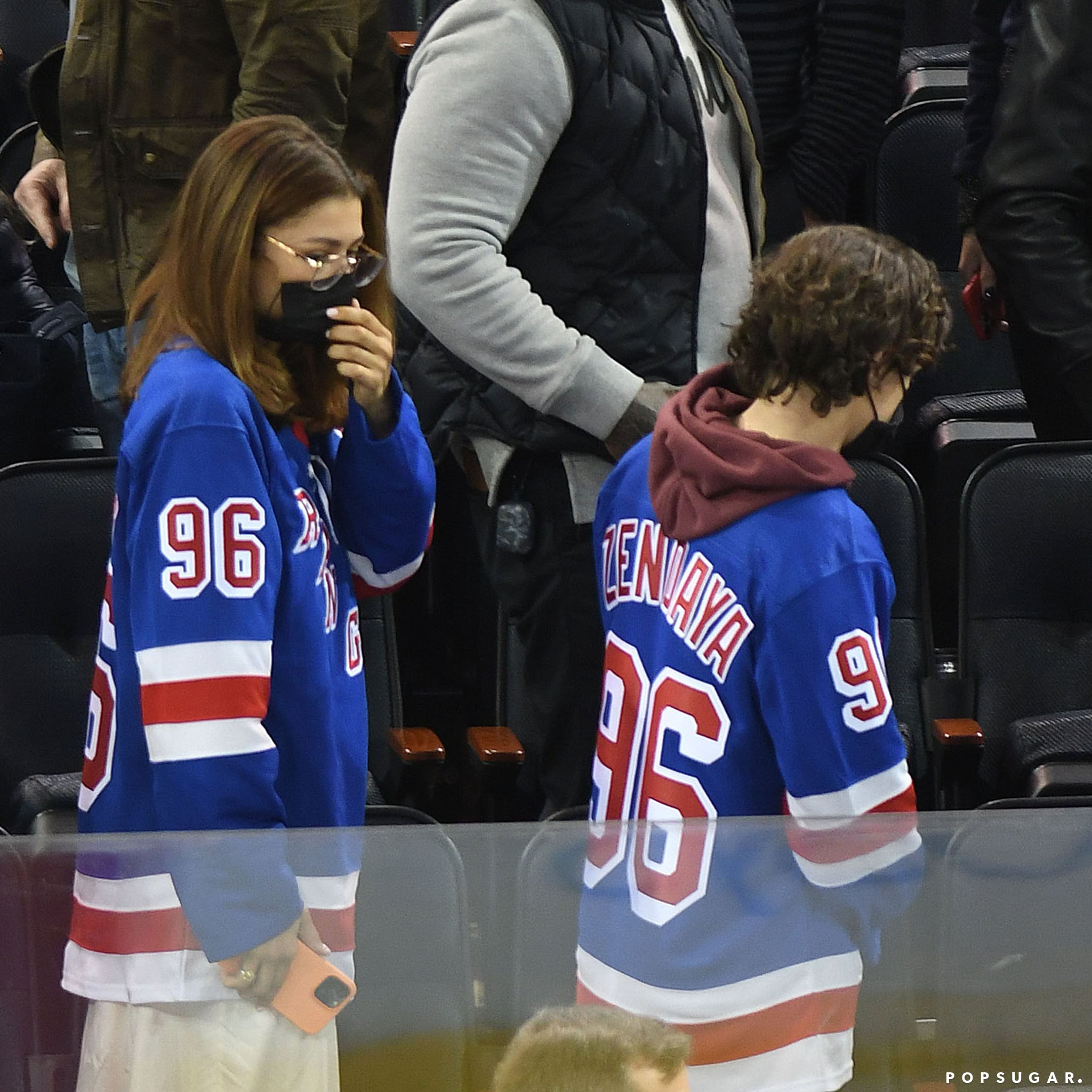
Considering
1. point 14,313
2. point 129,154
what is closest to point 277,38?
point 129,154

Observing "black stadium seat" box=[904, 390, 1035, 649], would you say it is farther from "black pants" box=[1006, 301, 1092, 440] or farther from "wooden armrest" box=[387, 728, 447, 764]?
"wooden armrest" box=[387, 728, 447, 764]

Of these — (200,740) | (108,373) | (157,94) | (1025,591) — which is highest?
(157,94)

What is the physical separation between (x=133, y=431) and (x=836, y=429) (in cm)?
69

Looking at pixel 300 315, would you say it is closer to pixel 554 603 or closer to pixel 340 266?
pixel 340 266

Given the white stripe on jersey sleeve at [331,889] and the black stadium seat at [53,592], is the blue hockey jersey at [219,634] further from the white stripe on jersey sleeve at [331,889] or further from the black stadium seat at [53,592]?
the black stadium seat at [53,592]

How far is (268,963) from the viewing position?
1.22 meters

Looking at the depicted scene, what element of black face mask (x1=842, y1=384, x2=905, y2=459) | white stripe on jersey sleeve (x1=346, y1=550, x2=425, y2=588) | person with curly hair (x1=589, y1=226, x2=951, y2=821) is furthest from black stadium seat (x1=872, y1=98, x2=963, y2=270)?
white stripe on jersey sleeve (x1=346, y1=550, x2=425, y2=588)

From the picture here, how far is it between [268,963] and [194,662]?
0.42 meters

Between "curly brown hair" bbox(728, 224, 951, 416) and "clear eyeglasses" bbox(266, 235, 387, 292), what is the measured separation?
1.23 feet

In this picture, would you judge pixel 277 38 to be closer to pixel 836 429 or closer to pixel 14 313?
pixel 14 313

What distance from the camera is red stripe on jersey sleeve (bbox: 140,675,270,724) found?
1.58m

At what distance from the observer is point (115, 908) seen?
1232 millimetres

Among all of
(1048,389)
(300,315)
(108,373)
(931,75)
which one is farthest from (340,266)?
(931,75)

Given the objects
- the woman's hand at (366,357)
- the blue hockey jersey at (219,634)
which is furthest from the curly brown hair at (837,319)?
the blue hockey jersey at (219,634)
